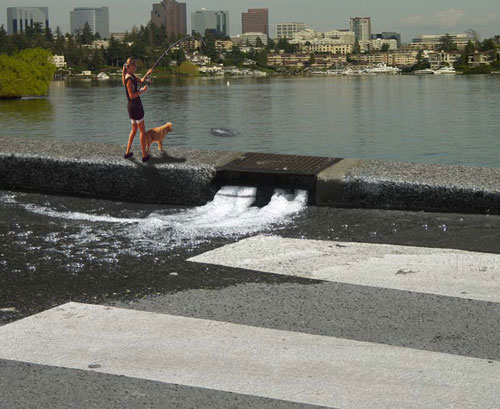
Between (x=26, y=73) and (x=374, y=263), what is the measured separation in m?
89.8

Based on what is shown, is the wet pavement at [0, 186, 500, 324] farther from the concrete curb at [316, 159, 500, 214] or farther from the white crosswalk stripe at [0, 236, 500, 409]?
the white crosswalk stripe at [0, 236, 500, 409]

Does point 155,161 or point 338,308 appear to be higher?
point 155,161

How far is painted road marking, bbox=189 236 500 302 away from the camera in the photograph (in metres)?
4.84

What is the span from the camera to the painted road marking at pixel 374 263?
4.84 meters

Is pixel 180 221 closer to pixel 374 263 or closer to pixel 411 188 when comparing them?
pixel 411 188

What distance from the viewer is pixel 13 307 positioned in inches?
181

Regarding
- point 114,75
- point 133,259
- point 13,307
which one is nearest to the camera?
point 13,307

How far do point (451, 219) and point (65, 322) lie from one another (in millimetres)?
3469

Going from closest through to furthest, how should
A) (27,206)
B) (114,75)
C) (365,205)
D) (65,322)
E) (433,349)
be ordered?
(433,349) → (65,322) → (365,205) → (27,206) → (114,75)

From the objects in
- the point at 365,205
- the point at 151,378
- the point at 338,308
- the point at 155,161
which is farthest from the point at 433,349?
the point at 155,161

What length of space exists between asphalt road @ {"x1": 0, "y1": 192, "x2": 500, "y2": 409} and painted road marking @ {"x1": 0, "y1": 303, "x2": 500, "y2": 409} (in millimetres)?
84

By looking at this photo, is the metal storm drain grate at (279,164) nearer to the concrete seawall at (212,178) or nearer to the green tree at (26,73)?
the concrete seawall at (212,178)

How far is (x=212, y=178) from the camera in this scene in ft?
25.7

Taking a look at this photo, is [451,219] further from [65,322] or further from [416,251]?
[65,322]
